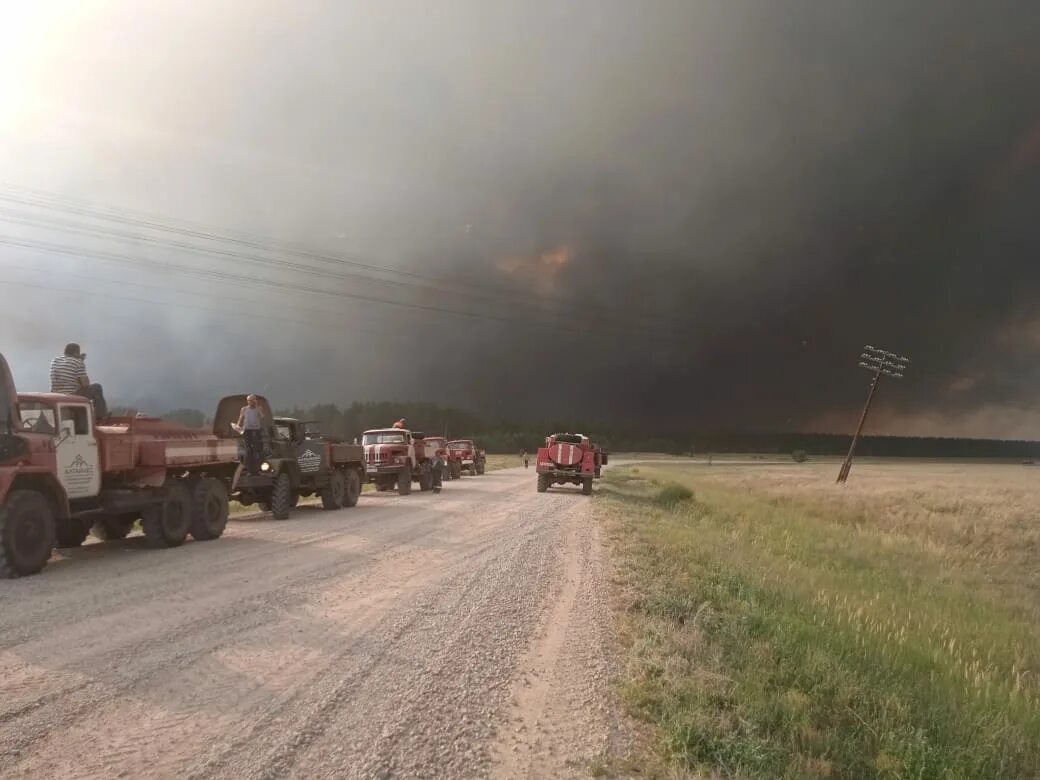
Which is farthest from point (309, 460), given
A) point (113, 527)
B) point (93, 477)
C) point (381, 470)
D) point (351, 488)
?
point (93, 477)

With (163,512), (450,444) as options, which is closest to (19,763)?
(163,512)

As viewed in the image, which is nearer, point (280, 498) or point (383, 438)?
point (280, 498)

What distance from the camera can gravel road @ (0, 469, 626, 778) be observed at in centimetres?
427

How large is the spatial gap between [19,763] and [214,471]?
1159 centimetres

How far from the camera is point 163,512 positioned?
41.6ft

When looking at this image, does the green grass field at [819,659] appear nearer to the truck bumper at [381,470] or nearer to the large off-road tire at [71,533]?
the large off-road tire at [71,533]

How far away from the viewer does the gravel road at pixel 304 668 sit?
4.27m

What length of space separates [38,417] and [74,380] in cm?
130

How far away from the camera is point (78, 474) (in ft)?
36.3

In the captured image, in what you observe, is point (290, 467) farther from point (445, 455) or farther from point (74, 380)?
point (445, 455)

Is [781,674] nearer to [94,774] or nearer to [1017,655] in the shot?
[94,774]

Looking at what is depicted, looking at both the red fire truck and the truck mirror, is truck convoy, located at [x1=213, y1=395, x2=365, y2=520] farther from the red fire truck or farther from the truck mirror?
the red fire truck

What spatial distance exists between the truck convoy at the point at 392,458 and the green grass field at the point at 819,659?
36.2ft

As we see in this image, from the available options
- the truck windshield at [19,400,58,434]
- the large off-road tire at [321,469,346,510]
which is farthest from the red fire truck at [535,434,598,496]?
the truck windshield at [19,400,58,434]
